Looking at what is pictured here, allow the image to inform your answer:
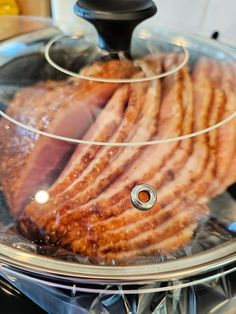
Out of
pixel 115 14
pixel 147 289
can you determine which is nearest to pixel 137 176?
pixel 147 289

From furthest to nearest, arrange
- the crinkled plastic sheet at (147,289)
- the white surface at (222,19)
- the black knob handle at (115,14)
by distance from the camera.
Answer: the white surface at (222,19)
the black knob handle at (115,14)
the crinkled plastic sheet at (147,289)

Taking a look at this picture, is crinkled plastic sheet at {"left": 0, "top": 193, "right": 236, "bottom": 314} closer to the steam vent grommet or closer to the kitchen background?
the steam vent grommet

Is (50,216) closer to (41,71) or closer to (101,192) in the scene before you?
(101,192)

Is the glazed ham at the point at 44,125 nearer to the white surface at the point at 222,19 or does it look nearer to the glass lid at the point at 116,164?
the glass lid at the point at 116,164

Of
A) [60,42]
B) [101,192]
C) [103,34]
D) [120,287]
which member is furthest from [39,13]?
[120,287]

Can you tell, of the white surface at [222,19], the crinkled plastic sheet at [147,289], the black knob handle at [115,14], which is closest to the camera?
the crinkled plastic sheet at [147,289]

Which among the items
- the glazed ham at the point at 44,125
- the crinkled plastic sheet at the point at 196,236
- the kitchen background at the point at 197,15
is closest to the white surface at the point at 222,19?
the kitchen background at the point at 197,15

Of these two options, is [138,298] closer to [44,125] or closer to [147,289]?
[147,289]
